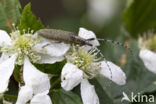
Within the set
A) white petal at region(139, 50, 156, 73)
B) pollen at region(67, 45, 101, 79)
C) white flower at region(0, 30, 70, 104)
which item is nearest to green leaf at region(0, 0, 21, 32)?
white flower at region(0, 30, 70, 104)

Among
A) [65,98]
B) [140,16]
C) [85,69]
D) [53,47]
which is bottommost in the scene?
[65,98]

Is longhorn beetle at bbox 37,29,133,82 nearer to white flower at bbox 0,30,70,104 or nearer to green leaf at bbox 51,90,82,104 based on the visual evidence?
white flower at bbox 0,30,70,104

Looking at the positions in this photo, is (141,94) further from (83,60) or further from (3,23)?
(3,23)

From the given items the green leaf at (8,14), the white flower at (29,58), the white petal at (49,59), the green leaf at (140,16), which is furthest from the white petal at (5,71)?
the green leaf at (140,16)

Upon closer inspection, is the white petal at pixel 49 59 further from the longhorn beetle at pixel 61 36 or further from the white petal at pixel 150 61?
the white petal at pixel 150 61

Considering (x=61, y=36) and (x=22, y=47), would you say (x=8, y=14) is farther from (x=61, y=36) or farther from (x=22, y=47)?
(x=61, y=36)

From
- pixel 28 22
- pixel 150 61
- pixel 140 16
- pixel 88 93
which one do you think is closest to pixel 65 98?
pixel 88 93
